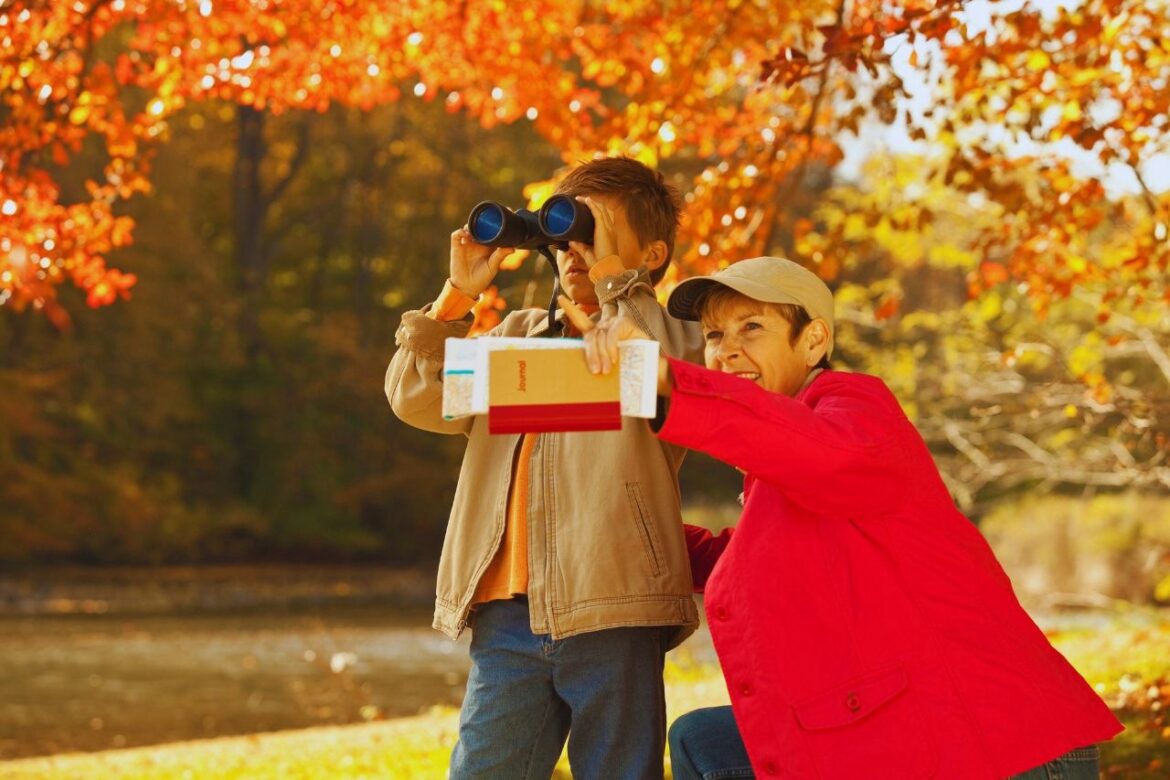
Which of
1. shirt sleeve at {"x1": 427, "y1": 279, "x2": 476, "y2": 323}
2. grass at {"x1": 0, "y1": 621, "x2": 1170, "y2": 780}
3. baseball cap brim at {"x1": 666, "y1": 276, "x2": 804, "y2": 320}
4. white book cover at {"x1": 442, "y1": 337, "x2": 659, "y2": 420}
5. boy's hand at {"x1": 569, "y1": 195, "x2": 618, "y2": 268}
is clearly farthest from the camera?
grass at {"x1": 0, "y1": 621, "x2": 1170, "y2": 780}

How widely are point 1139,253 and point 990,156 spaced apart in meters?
0.75

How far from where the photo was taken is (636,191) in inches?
117

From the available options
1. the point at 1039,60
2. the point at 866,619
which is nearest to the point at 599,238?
the point at 866,619

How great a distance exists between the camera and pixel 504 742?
2789mm

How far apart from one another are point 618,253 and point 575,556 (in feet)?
1.98

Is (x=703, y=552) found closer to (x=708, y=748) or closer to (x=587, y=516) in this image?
(x=587, y=516)

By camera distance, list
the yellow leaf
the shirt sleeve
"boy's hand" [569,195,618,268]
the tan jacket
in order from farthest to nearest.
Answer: the yellow leaf
the shirt sleeve
"boy's hand" [569,195,618,268]
the tan jacket

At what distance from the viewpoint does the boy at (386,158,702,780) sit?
2.74 m

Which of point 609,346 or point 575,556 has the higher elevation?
point 609,346

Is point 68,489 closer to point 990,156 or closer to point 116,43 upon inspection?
point 116,43

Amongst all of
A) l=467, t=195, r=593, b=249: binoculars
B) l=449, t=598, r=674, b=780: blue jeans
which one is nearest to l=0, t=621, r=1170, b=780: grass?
l=449, t=598, r=674, b=780: blue jeans

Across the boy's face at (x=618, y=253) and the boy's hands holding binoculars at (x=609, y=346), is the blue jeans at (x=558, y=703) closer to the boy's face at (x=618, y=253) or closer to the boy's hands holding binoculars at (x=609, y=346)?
the boy's face at (x=618, y=253)

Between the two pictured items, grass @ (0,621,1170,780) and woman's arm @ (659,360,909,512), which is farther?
grass @ (0,621,1170,780)

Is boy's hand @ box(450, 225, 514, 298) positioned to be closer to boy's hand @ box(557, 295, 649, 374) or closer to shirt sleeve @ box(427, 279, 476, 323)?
shirt sleeve @ box(427, 279, 476, 323)
